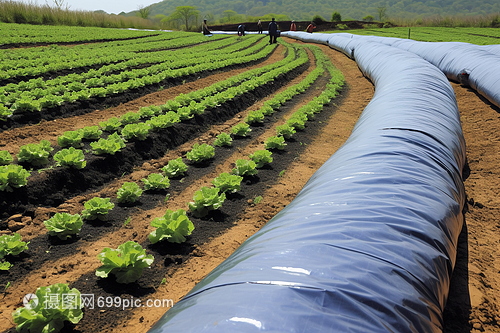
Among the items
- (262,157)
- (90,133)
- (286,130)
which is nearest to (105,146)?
(90,133)

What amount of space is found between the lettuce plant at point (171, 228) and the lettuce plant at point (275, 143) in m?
3.22

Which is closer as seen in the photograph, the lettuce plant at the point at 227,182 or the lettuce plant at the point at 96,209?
the lettuce plant at the point at 96,209

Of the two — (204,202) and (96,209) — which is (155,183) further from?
(204,202)

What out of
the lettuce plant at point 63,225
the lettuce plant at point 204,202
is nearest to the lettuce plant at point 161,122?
the lettuce plant at point 204,202

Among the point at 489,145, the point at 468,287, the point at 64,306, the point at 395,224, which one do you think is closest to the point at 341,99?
the point at 489,145

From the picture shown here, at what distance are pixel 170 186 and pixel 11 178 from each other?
86.7 inches

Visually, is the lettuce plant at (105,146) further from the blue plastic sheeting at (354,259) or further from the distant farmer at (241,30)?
the distant farmer at (241,30)

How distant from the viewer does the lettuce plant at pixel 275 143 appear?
20.9ft

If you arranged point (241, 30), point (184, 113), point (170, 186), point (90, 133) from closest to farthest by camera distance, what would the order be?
point (170, 186) → point (90, 133) → point (184, 113) → point (241, 30)

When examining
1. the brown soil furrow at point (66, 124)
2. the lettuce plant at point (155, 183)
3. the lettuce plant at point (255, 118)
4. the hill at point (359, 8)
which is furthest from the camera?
the hill at point (359, 8)

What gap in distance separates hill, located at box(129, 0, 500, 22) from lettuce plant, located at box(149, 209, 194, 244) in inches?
5554

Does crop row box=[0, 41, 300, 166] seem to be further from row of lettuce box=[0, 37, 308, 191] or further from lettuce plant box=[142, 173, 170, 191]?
lettuce plant box=[142, 173, 170, 191]

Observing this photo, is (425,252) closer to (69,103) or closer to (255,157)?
(255,157)

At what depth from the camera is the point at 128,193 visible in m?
4.49
